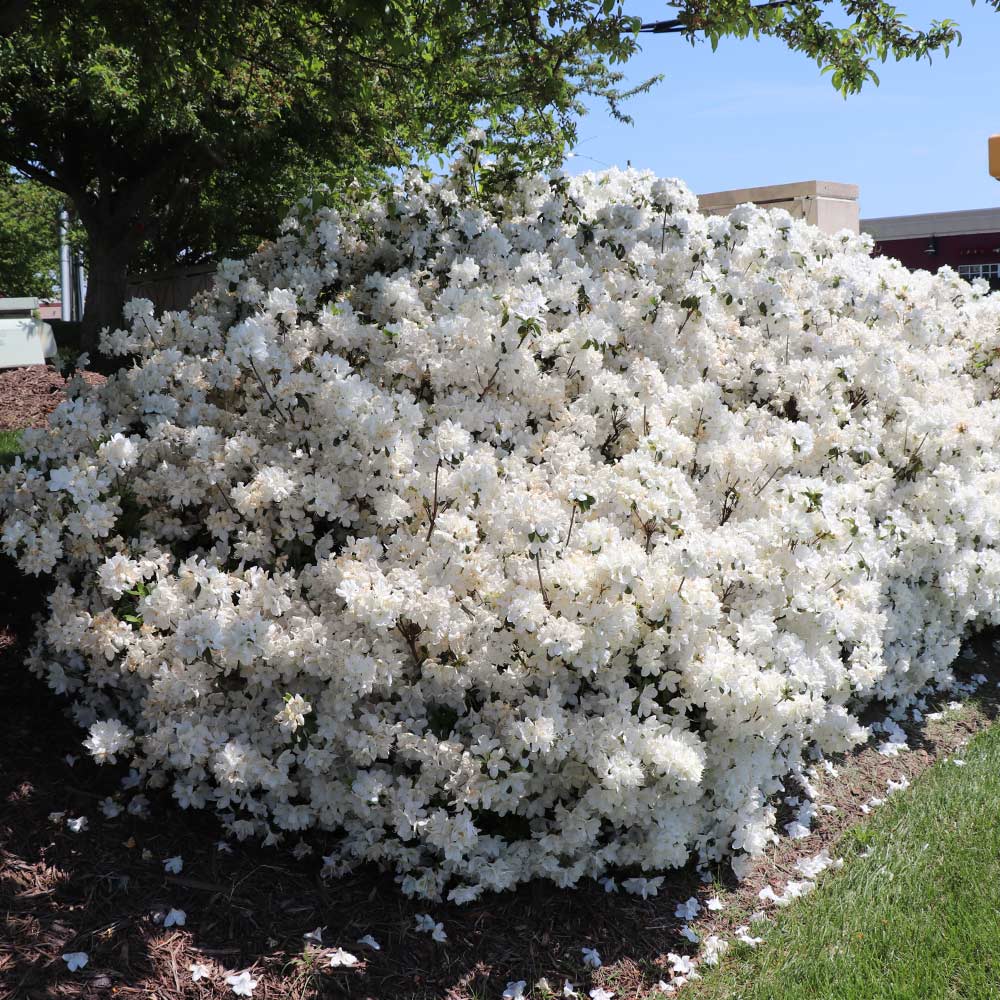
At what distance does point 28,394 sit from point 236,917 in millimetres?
8942

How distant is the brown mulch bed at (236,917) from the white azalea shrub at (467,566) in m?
0.15

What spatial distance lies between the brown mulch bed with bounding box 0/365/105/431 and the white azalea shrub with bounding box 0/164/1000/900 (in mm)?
5437

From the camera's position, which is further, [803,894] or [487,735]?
[803,894]

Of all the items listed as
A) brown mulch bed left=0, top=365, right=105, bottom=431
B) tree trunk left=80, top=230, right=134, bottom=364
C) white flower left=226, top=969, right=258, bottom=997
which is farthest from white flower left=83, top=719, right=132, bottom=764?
tree trunk left=80, top=230, right=134, bottom=364

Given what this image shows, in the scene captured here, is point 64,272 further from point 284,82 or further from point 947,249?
point 947,249

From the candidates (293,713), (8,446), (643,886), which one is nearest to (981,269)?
(8,446)

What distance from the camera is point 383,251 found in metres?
5.54

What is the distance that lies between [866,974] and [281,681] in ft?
7.50

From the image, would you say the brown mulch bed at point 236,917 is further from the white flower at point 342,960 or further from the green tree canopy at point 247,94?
the green tree canopy at point 247,94

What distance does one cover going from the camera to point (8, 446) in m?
7.94

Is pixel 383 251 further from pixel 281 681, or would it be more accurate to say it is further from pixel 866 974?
pixel 866 974

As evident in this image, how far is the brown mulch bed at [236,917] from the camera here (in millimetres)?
3098

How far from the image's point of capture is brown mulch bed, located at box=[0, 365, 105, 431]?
31.8 ft

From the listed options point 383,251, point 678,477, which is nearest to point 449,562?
point 678,477
